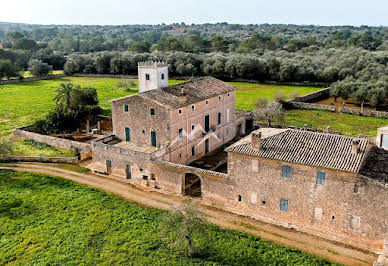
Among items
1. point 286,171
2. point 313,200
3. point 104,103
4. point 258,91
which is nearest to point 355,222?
point 313,200

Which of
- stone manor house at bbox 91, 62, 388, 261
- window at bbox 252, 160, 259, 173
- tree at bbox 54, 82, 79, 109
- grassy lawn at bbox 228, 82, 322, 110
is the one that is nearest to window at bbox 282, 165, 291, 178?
stone manor house at bbox 91, 62, 388, 261

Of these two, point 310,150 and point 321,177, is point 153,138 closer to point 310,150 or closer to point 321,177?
point 310,150

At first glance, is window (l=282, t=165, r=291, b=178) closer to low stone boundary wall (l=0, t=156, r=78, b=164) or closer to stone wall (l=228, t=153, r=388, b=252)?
stone wall (l=228, t=153, r=388, b=252)

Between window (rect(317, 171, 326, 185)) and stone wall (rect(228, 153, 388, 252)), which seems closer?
stone wall (rect(228, 153, 388, 252))

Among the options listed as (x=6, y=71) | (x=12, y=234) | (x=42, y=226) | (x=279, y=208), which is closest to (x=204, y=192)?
(x=279, y=208)

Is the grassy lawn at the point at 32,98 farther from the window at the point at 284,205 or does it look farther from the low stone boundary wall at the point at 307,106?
the window at the point at 284,205

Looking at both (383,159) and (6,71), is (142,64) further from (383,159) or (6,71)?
(6,71)

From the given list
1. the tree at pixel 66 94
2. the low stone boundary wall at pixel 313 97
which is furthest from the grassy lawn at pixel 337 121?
the tree at pixel 66 94

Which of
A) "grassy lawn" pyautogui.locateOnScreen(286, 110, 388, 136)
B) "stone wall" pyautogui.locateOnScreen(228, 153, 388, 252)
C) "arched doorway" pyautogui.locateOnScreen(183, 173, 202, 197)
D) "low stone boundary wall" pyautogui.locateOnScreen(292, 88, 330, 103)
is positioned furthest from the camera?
"low stone boundary wall" pyautogui.locateOnScreen(292, 88, 330, 103)
